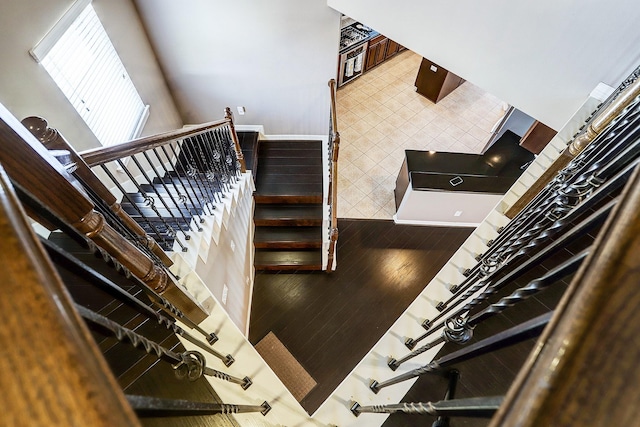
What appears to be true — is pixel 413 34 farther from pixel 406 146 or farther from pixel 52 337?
pixel 52 337

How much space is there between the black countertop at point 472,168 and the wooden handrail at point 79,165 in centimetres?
324

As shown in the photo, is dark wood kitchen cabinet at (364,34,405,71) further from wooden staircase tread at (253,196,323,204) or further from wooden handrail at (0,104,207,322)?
wooden handrail at (0,104,207,322)

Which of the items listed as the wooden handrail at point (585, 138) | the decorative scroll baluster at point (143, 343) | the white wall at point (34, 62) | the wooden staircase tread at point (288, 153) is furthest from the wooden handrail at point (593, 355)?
the wooden staircase tread at point (288, 153)

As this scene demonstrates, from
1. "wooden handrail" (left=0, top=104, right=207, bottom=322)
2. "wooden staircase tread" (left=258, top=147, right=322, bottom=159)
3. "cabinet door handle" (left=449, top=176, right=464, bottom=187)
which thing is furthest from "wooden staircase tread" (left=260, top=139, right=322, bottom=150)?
"wooden handrail" (left=0, top=104, right=207, bottom=322)

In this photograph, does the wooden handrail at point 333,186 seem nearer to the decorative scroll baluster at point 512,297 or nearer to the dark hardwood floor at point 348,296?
the dark hardwood floor at point 348,296

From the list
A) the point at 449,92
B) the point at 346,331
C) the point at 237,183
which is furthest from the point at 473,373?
the point at 449,92

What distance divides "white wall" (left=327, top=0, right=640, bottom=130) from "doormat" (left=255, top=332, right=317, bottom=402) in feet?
10.8

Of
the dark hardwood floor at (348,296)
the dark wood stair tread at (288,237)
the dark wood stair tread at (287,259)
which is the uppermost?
the dark wood stair tread at (288,237)

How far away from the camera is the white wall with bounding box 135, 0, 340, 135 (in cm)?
354

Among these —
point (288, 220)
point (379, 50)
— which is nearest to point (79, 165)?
point (288, 220)

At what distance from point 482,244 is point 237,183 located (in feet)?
8.13

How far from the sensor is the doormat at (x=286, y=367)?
3.11 meters

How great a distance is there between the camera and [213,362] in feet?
5.81

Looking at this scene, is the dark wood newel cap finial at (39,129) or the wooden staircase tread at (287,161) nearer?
the dark wood newel cap finial at (39,129)
